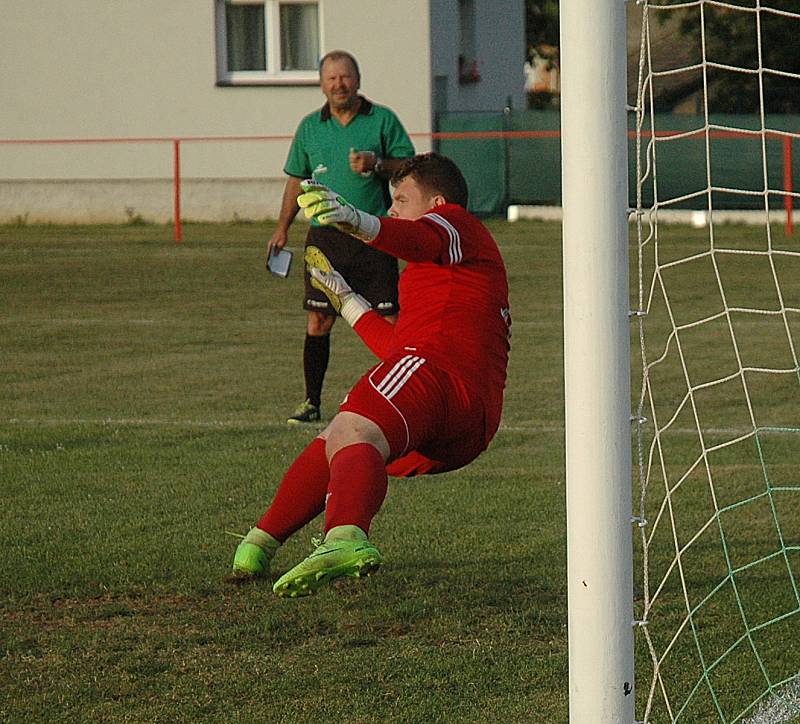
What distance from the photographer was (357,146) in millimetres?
9391

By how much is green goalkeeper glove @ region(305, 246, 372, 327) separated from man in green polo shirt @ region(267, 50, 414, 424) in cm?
335

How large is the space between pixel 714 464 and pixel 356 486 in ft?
10.9

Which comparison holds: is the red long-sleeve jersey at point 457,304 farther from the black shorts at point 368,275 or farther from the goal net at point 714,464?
the black shorts at point 368,275

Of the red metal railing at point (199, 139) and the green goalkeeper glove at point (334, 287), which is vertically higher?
the red metal railing at point (199, 139)

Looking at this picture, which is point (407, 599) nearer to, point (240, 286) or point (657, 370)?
point (657, 370)

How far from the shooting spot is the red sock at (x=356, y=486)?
4320 millimetres

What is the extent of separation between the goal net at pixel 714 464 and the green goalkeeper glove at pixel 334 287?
0.97 metres

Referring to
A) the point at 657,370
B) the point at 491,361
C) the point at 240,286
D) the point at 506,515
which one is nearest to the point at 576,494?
the point at 491,361

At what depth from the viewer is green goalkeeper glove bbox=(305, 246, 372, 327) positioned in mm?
5355

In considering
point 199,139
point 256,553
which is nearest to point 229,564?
point 256,553

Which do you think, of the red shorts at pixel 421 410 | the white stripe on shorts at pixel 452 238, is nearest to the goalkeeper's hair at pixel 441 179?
the white stripe on shorts at pixel 452 238

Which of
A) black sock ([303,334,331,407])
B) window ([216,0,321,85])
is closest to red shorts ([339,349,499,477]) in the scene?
black sock ([303,334,331,407])

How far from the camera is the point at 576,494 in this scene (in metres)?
3.17

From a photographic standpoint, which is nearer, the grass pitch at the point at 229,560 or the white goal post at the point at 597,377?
the white goal post at the point at 597,377
